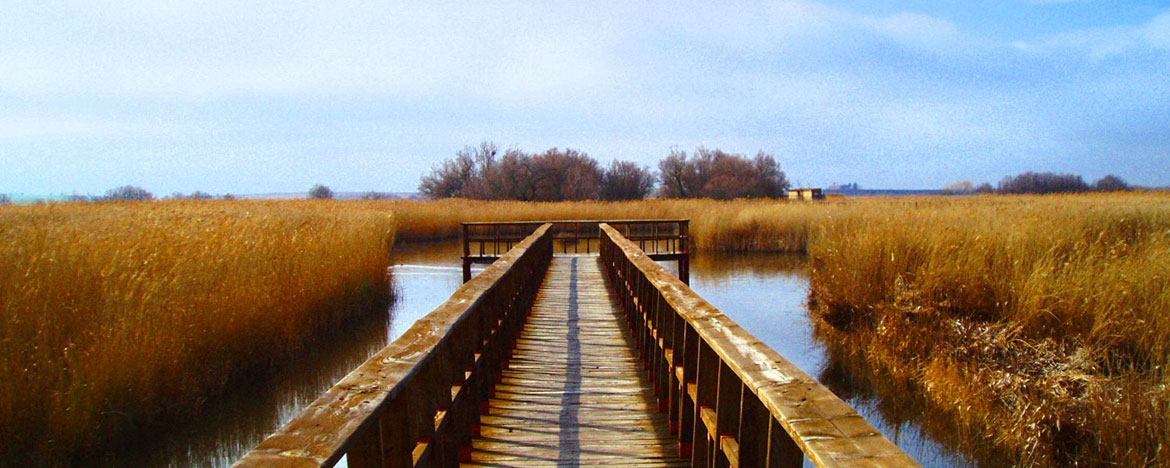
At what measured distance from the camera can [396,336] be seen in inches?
398

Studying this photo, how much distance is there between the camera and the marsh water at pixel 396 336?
5723mm

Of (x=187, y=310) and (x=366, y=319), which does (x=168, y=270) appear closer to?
(x=187, y=310)

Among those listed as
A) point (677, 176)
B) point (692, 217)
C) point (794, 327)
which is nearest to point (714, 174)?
point (677, 176)

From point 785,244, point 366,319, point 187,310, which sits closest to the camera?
point 187,310

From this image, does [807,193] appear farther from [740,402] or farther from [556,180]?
[740,402]

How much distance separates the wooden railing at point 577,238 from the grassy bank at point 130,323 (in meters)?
6.17

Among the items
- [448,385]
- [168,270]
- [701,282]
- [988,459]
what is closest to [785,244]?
[701,282]

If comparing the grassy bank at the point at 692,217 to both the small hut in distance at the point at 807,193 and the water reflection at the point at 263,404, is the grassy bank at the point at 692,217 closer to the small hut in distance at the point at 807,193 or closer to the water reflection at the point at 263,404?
the water reflection at the point at 263,404

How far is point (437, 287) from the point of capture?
14930mm

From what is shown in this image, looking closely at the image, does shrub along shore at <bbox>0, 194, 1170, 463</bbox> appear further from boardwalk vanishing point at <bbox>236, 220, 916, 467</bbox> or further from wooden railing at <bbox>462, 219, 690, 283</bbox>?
wooden railing at <bbox>462, 219, 690, 283</bbox>

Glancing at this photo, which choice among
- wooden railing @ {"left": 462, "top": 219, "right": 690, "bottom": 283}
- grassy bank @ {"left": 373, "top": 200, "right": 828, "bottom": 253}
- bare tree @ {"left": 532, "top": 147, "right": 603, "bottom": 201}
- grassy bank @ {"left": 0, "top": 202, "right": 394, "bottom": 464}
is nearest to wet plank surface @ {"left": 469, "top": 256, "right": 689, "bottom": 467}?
grassy bank @ {"left": 0, "top": 202, "right": 394, "bottom": 464}

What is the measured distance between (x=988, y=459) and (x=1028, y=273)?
9.97 feet

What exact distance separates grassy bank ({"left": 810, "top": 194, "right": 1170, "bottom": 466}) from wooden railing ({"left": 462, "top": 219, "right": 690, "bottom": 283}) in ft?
15.6

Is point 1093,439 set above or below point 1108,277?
below
